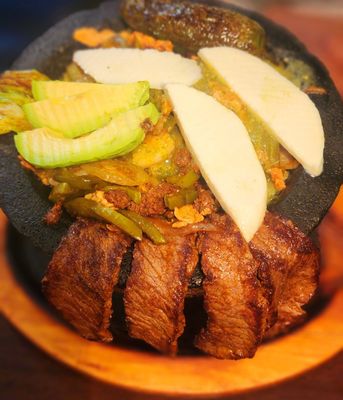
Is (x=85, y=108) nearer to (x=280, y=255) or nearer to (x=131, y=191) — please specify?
(x=131, y=191)

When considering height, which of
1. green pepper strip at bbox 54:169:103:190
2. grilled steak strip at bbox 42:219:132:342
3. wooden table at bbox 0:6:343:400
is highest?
green pepper strip at bbox 54:169:103:190

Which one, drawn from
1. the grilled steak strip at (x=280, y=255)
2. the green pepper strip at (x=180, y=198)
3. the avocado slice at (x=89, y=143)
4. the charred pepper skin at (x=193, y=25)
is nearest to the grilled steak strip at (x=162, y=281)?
the green pepper strip at (x=180, y=198)

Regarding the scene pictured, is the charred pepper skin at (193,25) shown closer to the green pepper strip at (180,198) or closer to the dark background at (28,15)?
the green pepper strip at (180,198)

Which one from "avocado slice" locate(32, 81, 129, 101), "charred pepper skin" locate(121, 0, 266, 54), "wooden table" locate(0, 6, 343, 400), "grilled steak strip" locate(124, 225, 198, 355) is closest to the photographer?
"grilled steak strip" locate(124, 225, 198, 355)

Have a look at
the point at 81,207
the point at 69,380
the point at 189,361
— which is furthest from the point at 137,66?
the point at 69,380

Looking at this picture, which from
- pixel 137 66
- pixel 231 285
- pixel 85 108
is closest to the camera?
pixel 231 285

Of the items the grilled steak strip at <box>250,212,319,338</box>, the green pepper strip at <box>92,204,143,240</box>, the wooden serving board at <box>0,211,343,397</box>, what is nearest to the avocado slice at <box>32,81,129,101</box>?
the green pepper strip at <box>92,204,143,240</box>

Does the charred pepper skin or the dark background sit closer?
the charred pepper skin

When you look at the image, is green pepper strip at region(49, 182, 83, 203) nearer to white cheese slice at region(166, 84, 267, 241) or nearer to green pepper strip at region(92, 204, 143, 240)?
green pepper strip at region(92, 204, 143, 240)
